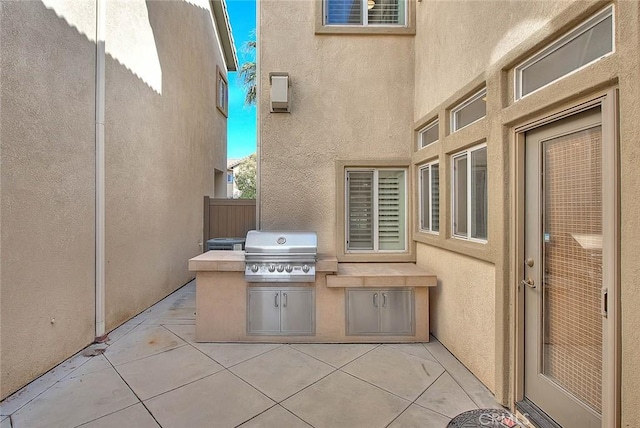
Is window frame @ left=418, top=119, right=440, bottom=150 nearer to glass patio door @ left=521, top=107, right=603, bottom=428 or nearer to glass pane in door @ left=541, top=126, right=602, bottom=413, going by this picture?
glass patio door @ left=521, top=107, right=603, bottom=428

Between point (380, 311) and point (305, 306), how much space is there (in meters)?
1.12

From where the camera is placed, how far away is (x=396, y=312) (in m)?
4.36

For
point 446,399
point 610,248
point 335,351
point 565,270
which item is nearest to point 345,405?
point 446,399

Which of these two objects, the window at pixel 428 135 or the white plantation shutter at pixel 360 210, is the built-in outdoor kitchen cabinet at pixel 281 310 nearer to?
the white plantation shutter at pixel 360 210

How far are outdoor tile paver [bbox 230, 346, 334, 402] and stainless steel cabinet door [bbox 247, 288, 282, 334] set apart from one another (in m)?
0.39

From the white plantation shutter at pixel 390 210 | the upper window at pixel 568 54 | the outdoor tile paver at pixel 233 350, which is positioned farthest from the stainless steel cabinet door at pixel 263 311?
the upper window at pixel 568 54

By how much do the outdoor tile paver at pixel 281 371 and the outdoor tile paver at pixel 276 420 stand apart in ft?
0.68

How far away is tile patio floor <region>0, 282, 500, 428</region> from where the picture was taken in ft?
9.02

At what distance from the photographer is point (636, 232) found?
1.76 meters

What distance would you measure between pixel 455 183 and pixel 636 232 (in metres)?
2.34

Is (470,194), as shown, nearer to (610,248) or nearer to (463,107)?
(463,107)

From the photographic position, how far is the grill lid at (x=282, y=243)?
166 inches

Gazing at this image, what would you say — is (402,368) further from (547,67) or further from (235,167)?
(235,167)

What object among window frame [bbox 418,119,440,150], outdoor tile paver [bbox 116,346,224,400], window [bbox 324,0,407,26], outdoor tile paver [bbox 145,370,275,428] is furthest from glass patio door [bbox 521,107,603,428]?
window [bbox 324,0,407,26]
